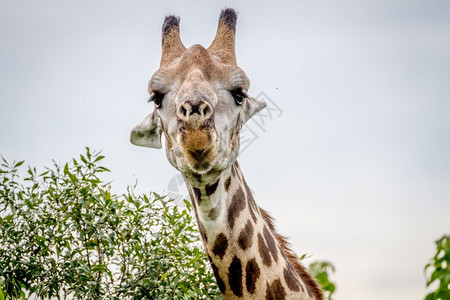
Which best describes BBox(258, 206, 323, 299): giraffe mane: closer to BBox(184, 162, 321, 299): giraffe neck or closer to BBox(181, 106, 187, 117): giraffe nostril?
BBox(184, 162, 321, 299): giraffe neck

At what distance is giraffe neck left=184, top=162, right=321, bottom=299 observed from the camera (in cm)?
539

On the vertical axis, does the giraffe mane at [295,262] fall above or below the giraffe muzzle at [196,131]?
below

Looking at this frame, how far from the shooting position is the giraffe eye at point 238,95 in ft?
18.2

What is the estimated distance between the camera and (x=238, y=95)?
5.59 metres

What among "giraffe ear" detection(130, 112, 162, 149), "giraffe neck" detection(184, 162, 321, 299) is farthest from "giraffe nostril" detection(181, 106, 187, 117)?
"giraffe ear" detection(130, 112, 162, 149)

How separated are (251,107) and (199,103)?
110 centimetres

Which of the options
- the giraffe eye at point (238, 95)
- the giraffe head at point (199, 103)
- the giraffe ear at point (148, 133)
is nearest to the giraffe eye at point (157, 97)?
the giraffe head at point (199, 103)

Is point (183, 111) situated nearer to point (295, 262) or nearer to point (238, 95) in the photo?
point (238, 95)

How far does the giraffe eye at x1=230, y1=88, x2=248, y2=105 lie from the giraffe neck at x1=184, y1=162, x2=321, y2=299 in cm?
61

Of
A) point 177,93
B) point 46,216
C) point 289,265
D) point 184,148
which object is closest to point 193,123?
point 184,148

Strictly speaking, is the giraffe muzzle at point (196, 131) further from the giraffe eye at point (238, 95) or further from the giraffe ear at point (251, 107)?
the giraffe ear at point (251, 107)

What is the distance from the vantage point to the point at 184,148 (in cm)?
490

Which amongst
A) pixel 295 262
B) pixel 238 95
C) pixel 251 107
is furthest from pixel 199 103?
pixel 295 262

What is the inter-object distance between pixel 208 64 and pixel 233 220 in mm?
1395
